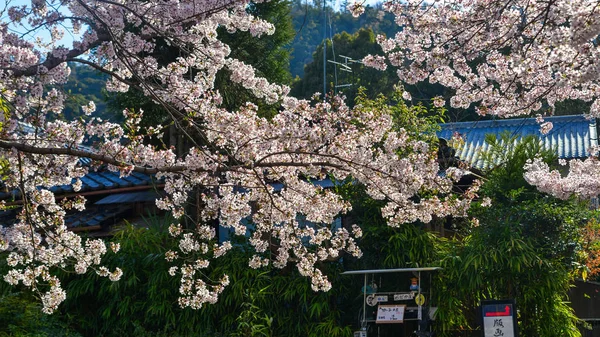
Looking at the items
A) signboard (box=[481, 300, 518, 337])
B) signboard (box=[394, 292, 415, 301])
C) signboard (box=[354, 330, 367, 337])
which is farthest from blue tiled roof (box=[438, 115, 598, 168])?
signboard (box=[481, 300, 518, 337])

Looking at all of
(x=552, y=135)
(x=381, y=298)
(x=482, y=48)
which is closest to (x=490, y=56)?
(x=482, y=48)

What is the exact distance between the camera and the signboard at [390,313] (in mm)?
7545

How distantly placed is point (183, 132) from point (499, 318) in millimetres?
3886

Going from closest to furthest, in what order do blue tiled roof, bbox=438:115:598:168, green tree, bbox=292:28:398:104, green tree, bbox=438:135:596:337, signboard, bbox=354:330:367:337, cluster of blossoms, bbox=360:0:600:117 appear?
1. cluster of blossoms, bbox=360:0:600:117
2. signboard, bbox=354:330:367:337
3. green tree, bbox=438:135:596:337
4. blue tiled roof, bbox=438:115:598:168
5. green tree, bbox=292:28:398:104

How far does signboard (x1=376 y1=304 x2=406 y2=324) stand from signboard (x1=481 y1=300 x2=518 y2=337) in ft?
2.99

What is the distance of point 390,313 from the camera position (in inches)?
300

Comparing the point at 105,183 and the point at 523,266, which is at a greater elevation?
the point at 105,183

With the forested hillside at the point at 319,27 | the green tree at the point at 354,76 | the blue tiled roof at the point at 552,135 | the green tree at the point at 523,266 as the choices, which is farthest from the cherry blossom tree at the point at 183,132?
the forested hillside at the point at 319,27

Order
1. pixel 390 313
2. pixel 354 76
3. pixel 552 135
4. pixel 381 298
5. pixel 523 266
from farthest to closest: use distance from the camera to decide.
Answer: pixel 354 76 → pixel 552 135 → pixel 523 266 → pixel 381 298 → pixel 390 313

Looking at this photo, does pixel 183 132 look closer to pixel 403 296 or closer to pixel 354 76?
pixel 403 296

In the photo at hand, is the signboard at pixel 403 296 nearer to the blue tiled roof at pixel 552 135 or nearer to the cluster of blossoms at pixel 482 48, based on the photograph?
the cluster of blossoms at pixel 482 48

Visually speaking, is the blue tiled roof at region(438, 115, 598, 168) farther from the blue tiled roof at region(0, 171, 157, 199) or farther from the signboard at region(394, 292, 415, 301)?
the blue tiled roof at region(0, 171, 157, 199)

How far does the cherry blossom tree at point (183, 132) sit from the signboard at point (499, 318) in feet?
3.70

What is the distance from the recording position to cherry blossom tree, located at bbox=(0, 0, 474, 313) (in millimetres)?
4672
